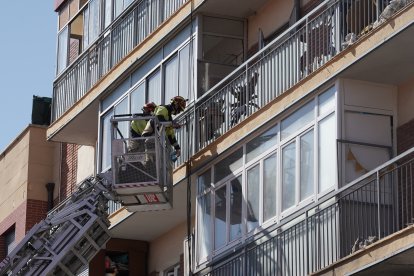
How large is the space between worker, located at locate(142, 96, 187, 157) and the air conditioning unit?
1.56 m

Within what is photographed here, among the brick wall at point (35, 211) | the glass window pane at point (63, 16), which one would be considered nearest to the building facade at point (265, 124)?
the glass window pane at point (63, 16)

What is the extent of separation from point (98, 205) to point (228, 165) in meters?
3.20

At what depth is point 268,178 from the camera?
25.2m

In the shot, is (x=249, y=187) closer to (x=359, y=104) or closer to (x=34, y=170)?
(x=359, y=104)

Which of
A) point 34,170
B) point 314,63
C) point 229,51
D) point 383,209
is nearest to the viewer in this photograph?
point 383,209

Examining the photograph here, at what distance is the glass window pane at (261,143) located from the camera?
25234mm

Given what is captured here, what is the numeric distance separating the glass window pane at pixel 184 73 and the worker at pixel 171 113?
61 cm

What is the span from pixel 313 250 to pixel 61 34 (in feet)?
45.3

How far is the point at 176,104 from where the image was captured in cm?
2769

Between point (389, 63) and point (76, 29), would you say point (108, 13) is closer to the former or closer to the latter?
point (76, 29)

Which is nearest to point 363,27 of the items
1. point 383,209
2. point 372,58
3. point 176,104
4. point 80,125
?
point 372,58

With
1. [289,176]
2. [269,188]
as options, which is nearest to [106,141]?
[269,188]

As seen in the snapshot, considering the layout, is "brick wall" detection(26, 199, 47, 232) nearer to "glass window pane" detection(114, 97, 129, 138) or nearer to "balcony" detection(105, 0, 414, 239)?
"glass window pane" detection(114, 97, 129, 138)

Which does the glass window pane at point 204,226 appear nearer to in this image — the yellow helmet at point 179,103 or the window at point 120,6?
the yellow helmet at point 179,103
